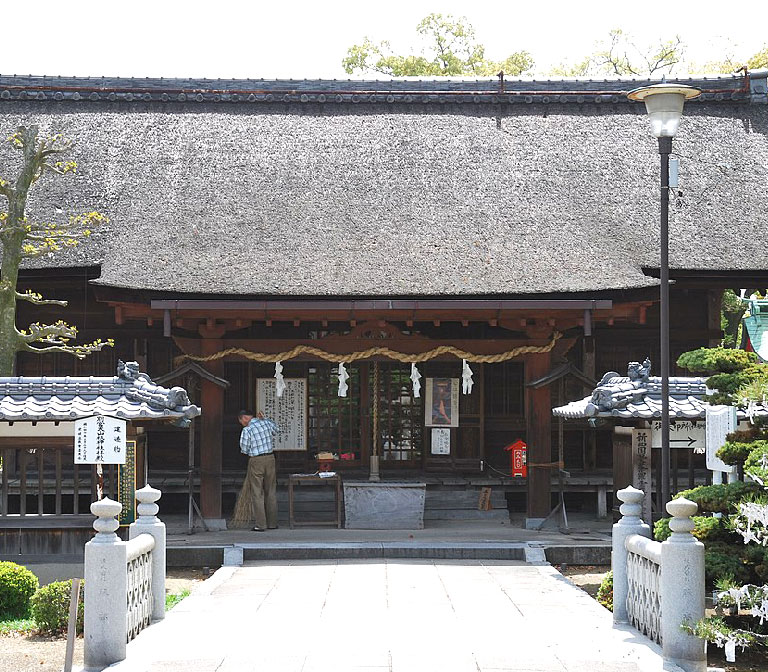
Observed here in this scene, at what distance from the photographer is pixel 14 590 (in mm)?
11305

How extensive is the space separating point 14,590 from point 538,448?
8030 millimetres

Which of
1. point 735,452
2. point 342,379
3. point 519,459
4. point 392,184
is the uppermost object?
point 392,184

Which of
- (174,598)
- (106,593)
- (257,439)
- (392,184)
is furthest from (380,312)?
(106,593)

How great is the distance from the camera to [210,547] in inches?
581

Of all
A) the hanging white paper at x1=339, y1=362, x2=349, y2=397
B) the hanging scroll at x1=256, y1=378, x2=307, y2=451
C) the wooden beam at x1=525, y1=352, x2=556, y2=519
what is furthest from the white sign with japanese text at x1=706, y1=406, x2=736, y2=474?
the hanging scroll at x1=256, y1=378, x2=307, y2=451

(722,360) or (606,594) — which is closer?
(722,360)

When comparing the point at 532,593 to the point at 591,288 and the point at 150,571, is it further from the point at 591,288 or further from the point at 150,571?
the point at 591,288

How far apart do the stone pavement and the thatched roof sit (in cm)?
472

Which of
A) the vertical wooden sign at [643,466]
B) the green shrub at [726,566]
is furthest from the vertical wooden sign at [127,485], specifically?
the green shrub at [726,566]

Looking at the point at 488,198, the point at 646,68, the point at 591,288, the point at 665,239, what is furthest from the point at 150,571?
the point at 646,68

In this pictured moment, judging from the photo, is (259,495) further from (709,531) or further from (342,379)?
(709,531)

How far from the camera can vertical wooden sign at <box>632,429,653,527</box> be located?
562 inches

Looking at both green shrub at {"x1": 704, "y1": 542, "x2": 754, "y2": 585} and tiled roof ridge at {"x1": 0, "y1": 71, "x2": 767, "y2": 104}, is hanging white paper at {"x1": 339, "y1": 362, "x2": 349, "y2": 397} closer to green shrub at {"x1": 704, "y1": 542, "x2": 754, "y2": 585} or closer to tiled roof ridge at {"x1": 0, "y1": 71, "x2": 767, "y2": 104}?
tiled roof ridge at {"x1": 0, "y1": 71, "x2": 767, "y2": 104}

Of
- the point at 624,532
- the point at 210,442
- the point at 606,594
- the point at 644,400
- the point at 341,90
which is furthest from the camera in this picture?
the point at 341,90
